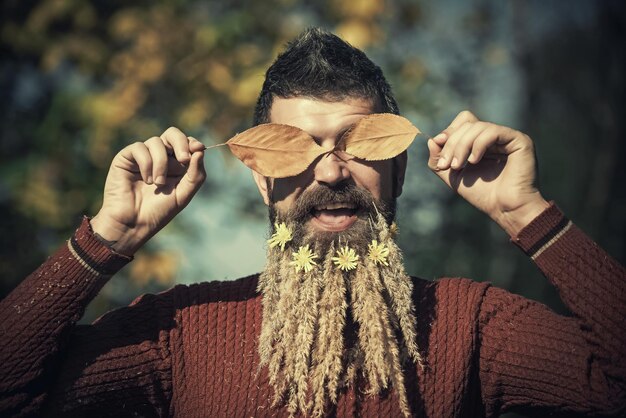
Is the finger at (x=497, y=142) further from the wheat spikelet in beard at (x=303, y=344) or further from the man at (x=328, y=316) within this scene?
the wheat spikelet in beard at (x=303, y=344)

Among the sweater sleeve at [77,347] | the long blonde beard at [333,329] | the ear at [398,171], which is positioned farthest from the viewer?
the ear at [398,171]

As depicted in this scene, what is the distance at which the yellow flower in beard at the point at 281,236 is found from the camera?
2.58 meters

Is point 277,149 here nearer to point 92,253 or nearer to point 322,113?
point 322,113

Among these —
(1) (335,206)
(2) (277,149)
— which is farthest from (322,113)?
(1) (335,206)

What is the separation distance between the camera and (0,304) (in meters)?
2.37

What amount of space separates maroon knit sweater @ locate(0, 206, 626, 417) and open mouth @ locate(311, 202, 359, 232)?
1.13ft

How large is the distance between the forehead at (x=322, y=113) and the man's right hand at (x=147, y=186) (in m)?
0.33

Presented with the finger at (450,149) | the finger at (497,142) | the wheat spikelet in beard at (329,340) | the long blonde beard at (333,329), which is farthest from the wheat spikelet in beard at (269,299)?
the finger at (497,142)

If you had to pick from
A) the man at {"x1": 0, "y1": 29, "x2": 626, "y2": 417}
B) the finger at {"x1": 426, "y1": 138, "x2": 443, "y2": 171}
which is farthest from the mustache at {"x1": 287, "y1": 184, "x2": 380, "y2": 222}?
the finger at {"x1": 426, "y1": 138, "x2": 443, "y2": 171}

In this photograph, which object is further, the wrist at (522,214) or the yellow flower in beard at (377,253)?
the yellow flower in beard at (377,253)

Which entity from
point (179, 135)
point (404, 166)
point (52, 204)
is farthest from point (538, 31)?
point (179, 135)

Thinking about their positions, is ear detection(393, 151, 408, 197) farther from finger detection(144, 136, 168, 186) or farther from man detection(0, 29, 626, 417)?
finger detection(144, 136, 168, 186)

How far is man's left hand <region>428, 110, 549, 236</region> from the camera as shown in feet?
7.89

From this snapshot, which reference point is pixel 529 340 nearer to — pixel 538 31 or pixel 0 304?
pixel 0 304
